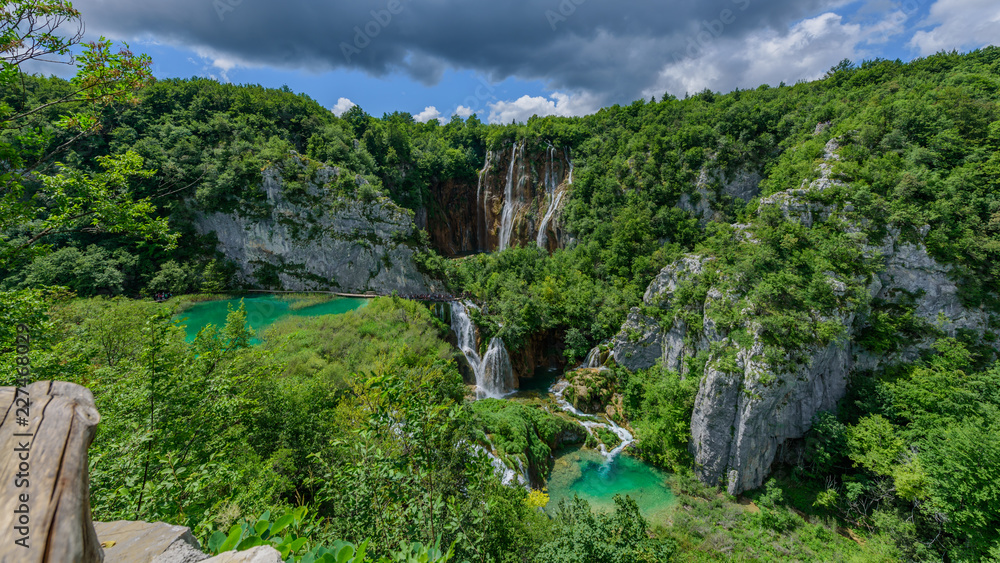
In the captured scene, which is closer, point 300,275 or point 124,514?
point 124,514

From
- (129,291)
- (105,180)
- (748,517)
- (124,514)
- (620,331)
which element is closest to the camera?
(124,514)

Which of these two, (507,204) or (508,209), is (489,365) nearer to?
(508,209)

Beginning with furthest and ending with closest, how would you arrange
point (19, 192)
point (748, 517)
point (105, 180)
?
point (748, 517) < point (105, 180) < point (19, 192)

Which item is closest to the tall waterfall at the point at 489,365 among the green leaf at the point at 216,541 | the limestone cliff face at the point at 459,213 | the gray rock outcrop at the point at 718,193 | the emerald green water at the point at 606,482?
the emerald green water at the point at 606,482

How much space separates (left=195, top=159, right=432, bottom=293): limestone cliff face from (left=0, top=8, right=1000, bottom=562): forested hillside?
7.9 inches

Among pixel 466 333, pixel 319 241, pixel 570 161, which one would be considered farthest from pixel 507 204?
pixel 466 333

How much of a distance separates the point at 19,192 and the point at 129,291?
30954mm

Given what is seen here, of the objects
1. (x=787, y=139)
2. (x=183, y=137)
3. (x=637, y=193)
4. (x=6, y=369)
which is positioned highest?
(x=183, y=137)

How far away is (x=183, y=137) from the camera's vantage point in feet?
102

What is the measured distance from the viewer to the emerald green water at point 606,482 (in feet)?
45.5

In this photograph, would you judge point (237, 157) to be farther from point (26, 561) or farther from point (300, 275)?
point (26, 561)

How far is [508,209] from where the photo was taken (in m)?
39.2

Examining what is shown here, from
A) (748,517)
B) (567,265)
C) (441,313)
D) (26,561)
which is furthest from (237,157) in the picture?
(748,517)

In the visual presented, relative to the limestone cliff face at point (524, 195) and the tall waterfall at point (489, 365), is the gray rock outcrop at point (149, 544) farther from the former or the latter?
the limestone cliff face at point (524, 195)
